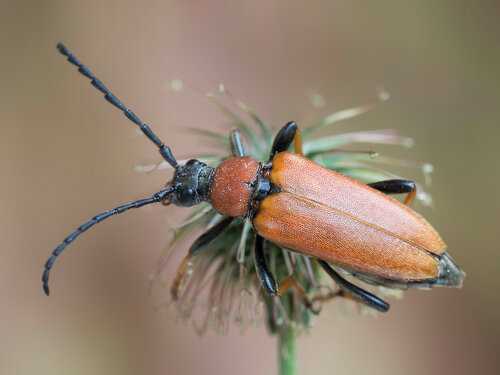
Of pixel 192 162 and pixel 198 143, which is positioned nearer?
pixel 192 162

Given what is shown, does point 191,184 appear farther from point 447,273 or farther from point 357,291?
point 447,273

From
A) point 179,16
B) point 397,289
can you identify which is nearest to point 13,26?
point 179,16

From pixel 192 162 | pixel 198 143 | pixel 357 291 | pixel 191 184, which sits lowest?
pixel 357 291

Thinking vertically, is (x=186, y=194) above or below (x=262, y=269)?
above

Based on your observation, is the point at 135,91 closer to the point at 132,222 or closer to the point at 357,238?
the point at 132,222

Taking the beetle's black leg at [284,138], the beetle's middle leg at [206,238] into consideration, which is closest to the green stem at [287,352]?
the beetle's middle leg at [206,238]

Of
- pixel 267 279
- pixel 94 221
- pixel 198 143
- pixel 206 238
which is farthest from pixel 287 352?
pixel 198 143

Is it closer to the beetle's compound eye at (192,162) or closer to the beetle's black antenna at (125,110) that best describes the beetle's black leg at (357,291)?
the beetle's compound eye at (192,162)
